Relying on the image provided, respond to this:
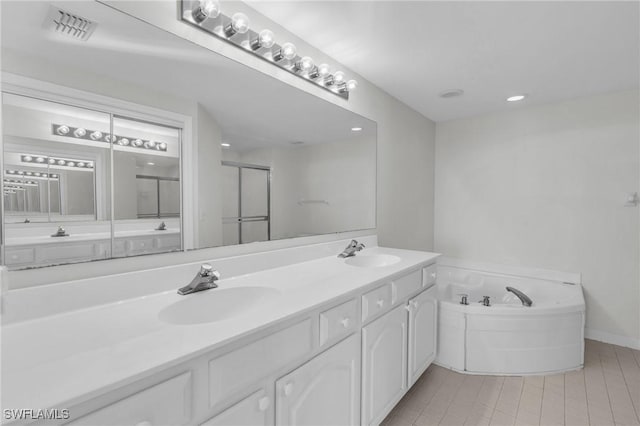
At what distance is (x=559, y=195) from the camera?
2842 mm

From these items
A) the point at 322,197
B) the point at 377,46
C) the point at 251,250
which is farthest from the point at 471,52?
the point at 251,250

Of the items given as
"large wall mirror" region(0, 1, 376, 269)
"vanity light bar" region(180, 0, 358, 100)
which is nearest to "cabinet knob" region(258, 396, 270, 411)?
"large wall mirror" region(0, 1, 376, 269)

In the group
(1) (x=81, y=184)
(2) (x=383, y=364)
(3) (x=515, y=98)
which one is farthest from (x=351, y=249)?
(3) (x=515, y=98)

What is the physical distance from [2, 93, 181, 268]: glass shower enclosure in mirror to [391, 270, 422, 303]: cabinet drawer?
1.10 metres

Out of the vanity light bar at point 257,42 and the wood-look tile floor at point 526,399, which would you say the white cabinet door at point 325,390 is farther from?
the vanity light bar at point 257,42

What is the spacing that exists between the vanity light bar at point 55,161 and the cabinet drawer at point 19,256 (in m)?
0.28

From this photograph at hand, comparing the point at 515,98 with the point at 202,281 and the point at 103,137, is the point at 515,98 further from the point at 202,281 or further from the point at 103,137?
the point at 103,137

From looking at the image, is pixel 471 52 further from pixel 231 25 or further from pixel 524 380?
pixel 524 380

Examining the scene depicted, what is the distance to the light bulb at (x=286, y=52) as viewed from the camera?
1606mm

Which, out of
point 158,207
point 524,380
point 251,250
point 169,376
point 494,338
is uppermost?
point 158,207

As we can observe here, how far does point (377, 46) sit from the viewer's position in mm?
1886

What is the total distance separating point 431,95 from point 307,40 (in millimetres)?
1377

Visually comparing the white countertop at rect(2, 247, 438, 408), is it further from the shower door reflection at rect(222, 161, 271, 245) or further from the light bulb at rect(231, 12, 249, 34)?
the light bulb at rect(231, 12, 249, 34)

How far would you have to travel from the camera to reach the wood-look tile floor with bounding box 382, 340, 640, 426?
1.73m
